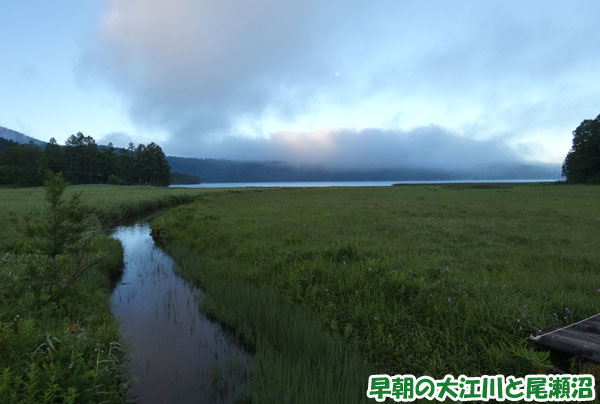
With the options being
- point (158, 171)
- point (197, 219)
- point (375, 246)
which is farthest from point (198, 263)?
point (158, 171)

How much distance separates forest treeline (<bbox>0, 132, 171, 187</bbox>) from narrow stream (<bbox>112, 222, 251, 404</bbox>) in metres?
118

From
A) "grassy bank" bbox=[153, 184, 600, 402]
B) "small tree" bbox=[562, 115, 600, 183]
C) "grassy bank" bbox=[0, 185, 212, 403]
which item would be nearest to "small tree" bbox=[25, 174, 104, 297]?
"grassy bank" bbox=[0, 185, 212, 403]

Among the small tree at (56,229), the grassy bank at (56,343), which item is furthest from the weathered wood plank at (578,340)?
the small tree at (56,229)

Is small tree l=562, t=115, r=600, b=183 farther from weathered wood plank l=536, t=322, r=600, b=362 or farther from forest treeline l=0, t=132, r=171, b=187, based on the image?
forest treeline l=0, t=132, r=171, b=187

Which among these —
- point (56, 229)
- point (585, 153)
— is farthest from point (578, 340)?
point (585, 153)

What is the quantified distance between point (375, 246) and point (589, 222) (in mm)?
14695

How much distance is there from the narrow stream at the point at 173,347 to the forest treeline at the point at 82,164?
117576 mm

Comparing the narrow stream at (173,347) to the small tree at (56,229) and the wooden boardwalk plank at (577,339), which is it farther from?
the wooden boardwalk plank at (577,339)

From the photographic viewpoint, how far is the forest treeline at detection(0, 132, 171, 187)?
90569 mm

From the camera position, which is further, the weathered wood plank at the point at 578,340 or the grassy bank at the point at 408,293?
the grassy bank at the point at 408,293

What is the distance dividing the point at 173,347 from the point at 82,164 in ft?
446

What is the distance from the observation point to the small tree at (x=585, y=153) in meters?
78.9

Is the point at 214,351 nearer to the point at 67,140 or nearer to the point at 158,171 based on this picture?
the point at 158,171

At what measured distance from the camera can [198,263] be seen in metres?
10.1
